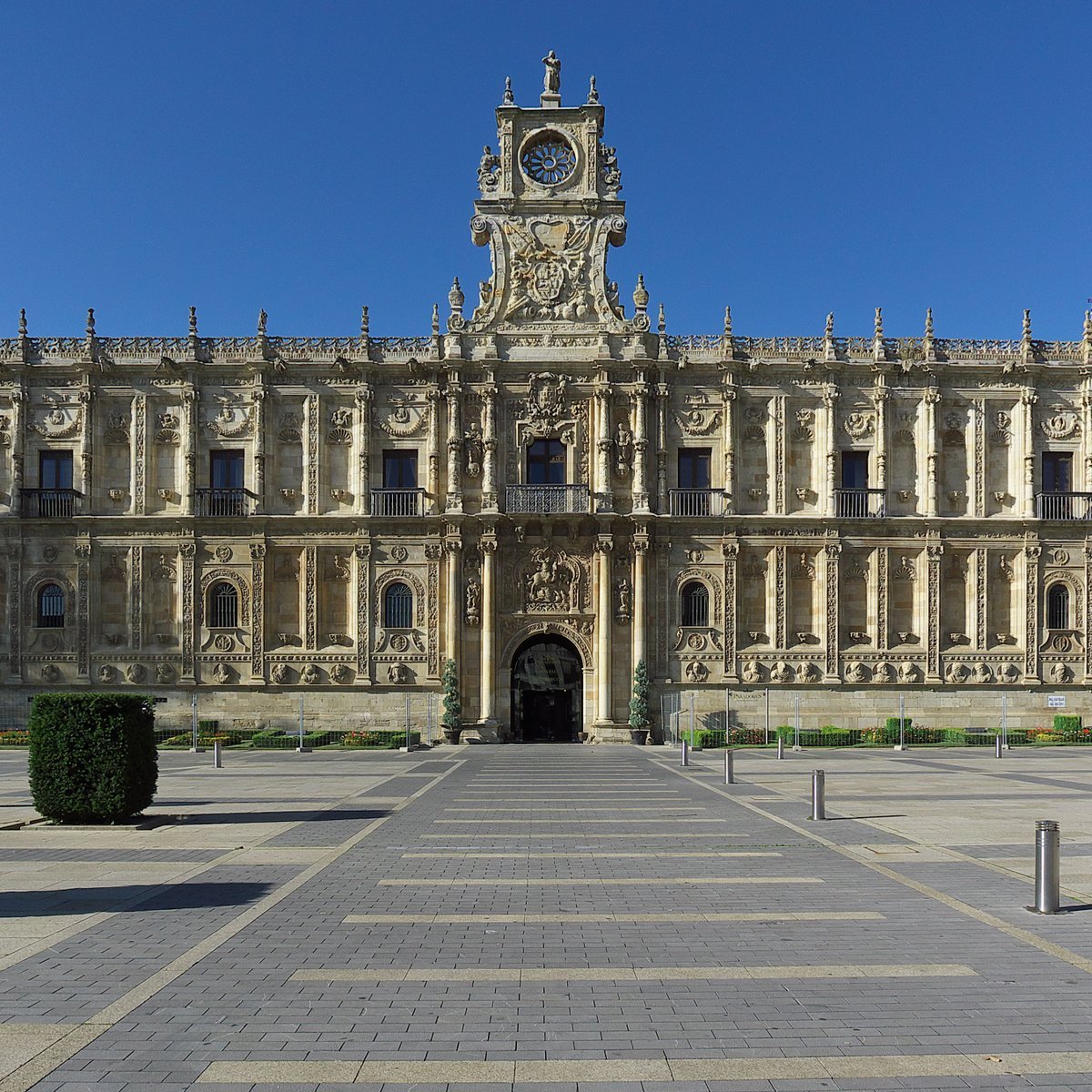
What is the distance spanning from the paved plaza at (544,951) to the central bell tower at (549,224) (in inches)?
1219

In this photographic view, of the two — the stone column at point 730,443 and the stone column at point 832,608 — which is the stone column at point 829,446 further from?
the stone column at point 730,443

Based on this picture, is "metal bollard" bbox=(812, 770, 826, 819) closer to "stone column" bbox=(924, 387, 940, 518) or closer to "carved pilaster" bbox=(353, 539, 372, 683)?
"carved pilaster" bbox=(353, 539, 372, 683)

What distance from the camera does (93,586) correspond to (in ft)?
156

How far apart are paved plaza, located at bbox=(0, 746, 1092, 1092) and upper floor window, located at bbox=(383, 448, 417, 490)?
28415 mm

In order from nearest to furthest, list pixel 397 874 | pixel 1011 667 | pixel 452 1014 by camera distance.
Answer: pixel 452 1014
pixel 397 874
pixel 1011 667

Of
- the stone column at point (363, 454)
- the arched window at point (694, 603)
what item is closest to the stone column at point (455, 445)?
the stone column at point (363, 454)

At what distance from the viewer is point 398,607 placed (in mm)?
47906

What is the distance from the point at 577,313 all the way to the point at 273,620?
63.2 feet

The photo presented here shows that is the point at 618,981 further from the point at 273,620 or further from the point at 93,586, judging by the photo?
the point at 93,586

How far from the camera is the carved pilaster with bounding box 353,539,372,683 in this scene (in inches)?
1863

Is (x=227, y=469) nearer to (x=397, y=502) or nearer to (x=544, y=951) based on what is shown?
(x=397, y=502)

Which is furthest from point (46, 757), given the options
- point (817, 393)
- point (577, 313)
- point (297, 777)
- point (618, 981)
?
point (817, 393)

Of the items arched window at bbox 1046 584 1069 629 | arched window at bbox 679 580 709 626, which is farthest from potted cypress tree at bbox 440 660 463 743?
arched window at bbox 1046 584 1069 629

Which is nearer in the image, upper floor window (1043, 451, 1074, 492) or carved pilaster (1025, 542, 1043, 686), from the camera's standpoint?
carved pilaster (1025, 542, 1043, 686)
